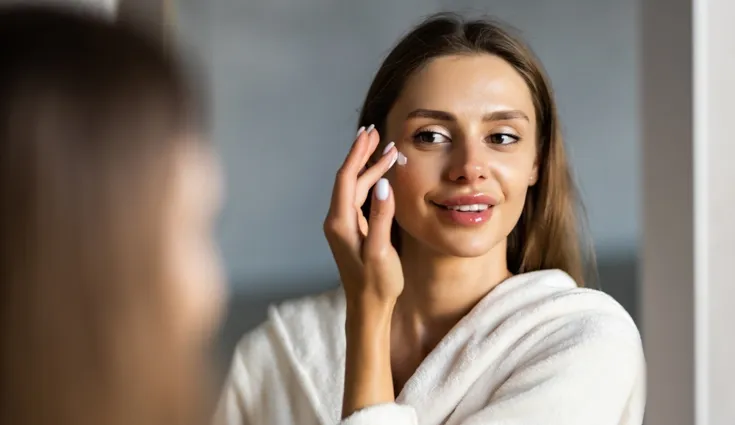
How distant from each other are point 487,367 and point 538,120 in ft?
0.85

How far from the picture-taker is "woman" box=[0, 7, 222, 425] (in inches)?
17.1

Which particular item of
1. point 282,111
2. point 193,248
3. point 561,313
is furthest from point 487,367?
point 282,111

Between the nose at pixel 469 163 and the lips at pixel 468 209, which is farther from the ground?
the nose at pixel 469 163

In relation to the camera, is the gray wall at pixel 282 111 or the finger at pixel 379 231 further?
the gray wall at pixel 282 111

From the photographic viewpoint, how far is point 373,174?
31.8 inches

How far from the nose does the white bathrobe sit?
0.41 ft

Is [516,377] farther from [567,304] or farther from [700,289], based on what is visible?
[700,289]

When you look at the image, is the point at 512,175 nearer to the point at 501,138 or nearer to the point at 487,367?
the point at 501,138

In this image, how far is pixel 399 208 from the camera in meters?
0.89

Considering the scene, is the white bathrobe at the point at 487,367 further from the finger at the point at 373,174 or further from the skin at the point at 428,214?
the finger at the point at 373,174

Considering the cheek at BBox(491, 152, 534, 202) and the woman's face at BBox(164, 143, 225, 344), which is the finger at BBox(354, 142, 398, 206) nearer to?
the cheek at BBox(491, 152, 534, 202)

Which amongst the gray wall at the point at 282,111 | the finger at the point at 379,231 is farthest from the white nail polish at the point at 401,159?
the gray wall at the point at 282,111

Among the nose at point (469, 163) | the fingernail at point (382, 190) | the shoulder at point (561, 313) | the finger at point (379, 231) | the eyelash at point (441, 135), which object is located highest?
the eyelash at point (441, 135)

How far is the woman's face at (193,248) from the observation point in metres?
0.46
